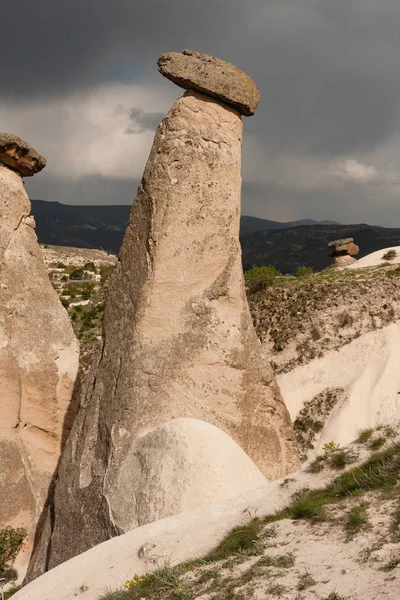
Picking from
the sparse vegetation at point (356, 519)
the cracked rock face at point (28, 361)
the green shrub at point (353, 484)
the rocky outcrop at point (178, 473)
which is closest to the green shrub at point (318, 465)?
the green shrub at point (353, 484)

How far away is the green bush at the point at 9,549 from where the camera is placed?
9.43 metres

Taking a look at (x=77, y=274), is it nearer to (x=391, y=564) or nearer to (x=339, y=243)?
(x=339, y=243)

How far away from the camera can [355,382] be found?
17031 millimetres

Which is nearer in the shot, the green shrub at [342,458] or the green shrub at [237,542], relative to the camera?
the green shrub at [237,542]

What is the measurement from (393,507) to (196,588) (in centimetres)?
164

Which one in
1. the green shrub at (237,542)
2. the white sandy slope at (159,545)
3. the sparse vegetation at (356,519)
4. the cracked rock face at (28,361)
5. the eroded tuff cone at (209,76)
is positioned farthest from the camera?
the cracked rock face at (28,361)

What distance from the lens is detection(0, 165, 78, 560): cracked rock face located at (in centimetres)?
1025

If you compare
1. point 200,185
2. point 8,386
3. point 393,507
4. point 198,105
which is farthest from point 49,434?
Result: point 393,507

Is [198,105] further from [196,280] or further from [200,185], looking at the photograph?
[196,280]

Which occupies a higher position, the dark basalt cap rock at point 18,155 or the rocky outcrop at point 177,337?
the dark basalt cap rock at point 18,155

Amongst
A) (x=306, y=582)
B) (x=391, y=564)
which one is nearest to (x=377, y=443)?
(x=391, y=564)

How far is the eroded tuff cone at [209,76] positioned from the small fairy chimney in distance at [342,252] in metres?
20.3

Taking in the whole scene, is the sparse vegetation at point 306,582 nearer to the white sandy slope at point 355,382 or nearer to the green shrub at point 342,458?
the green shrub at point 342,458

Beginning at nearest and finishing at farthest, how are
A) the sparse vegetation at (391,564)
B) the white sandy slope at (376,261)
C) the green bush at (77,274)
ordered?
the sparse vegetation at (391,564) → the white sandy slope at (376,261) → the green bush at (77,274)
